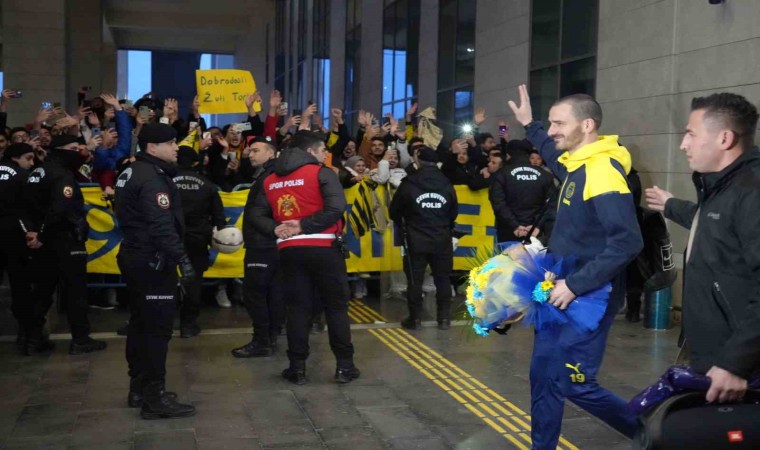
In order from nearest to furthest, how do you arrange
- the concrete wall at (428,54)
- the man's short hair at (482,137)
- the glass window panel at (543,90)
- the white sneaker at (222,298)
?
the white sneaker at (222,298) → the man's short hair at (482,137) → the glass window panel at (543,90) → the concrete wall at (428,54)

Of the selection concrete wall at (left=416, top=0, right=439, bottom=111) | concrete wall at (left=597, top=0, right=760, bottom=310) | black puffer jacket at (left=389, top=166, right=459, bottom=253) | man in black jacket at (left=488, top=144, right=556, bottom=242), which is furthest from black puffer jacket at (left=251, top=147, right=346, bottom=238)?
concrete wall at (left=416, top=0, right=439, bottom=111)

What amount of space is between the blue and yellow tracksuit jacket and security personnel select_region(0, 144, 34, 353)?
541 centimetres

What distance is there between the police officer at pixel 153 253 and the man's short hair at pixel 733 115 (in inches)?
149

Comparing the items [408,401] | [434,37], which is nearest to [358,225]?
[408,401]

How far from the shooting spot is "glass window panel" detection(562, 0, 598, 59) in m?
12.6

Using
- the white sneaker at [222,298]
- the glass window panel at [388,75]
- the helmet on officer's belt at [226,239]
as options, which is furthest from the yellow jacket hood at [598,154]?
the glass window panel at [388,75]

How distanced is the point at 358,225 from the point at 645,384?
4.96 metres

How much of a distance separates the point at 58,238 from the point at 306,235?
2.65m

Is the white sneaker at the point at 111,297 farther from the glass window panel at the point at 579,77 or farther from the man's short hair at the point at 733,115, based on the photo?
the man's short hair at the point at 733,115

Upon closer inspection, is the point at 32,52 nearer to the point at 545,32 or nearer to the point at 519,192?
the point at 545,32

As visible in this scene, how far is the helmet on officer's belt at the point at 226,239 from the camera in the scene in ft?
32.0

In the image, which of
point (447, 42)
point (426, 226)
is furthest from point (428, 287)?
→ point (447, 42)

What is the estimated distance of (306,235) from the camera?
682cm

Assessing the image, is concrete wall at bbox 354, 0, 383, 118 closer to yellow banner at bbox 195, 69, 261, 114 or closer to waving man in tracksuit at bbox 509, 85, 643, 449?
yellow banner at bbox 195, 69, 261, 114
